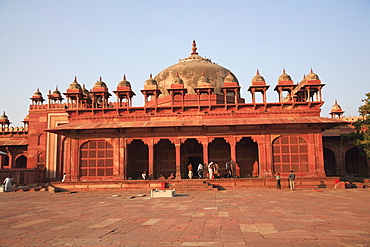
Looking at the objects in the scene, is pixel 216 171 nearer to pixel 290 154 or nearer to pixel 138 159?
pixel 290 154

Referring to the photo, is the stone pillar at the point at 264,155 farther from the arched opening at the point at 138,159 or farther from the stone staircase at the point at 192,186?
the arched opening at the point at 138,159

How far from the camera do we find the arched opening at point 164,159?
2544cm

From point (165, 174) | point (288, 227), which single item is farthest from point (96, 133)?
point (288, 227)

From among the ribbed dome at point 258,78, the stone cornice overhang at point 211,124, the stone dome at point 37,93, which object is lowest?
the stone cornice overhang at point 211,124

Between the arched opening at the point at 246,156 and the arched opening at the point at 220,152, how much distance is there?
33.9 inches

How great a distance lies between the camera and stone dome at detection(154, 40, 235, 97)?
31.7 metres

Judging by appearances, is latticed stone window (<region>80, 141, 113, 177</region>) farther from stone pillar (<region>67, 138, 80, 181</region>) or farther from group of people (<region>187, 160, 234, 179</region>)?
group of people (<region>187, 160, 234, 179</region>)

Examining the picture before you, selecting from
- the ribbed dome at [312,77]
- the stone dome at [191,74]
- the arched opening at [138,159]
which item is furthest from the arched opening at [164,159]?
the ribbed dome at [312,77]

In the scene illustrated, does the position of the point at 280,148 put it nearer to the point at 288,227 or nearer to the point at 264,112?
the point at 264,112

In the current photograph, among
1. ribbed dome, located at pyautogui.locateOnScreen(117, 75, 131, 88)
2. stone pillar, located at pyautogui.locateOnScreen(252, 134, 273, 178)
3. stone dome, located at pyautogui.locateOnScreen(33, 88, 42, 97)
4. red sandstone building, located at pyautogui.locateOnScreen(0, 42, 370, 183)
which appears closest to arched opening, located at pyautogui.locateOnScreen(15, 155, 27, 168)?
stone dome, located at pyautogui.locateOnScreen(33, 88, 42, 97)

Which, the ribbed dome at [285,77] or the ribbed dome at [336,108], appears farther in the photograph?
the ribbed dome at [336,108]

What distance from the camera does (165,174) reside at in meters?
25.4

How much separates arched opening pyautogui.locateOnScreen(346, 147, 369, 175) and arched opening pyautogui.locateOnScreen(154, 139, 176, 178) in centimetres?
1810

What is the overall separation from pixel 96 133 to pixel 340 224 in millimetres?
19006
